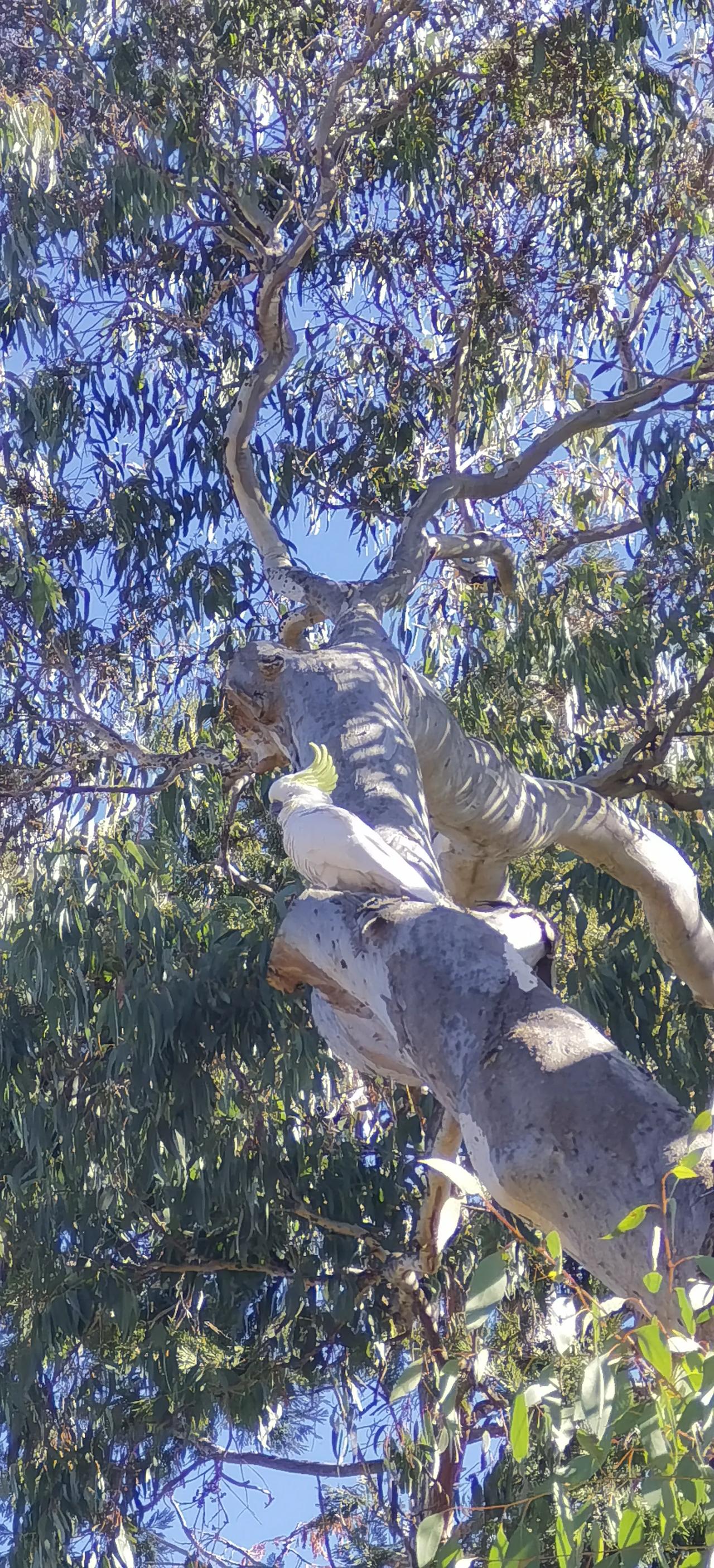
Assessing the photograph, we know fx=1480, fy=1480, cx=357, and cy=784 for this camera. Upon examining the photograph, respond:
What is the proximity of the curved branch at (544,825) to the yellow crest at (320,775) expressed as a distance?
0.62m

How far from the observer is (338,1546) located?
333 cm

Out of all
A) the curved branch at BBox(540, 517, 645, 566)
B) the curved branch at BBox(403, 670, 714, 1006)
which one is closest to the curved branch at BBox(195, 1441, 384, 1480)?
the curved branch at BBox(403, 670, 714, 1006)

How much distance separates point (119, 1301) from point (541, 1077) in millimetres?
2210

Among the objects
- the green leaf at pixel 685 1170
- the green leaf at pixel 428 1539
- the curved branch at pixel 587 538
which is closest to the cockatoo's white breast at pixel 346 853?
the green leaf at pixel 685 1170

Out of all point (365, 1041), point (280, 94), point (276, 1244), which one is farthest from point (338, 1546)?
→ point (280, 94)

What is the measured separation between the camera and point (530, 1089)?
4.41ft

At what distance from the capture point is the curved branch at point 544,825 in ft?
8.78

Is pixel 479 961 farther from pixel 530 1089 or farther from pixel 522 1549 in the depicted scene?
pixel 522 1549

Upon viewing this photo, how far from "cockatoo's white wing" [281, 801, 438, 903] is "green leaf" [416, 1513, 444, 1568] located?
0.85 metres

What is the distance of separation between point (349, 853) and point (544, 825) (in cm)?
94

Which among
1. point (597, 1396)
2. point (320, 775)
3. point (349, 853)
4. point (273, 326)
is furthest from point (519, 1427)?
point (273, 326)

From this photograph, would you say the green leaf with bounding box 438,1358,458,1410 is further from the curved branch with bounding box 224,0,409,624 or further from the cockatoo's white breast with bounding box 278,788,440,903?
the curved branch with bounding box 224,0,409,624

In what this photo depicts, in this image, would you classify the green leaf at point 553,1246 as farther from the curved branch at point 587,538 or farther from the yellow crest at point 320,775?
the curved branch at point 587,538

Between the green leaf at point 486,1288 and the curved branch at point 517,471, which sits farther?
the curved branch at point 517,471
